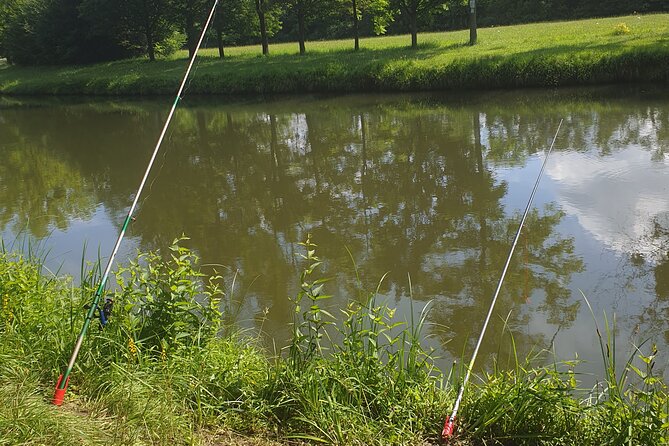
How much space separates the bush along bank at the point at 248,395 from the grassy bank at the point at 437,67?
1520 cm

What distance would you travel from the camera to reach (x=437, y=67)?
65.4 ft

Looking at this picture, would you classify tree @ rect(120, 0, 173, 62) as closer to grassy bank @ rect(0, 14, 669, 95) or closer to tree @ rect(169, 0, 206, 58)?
tree @ rect(169, 0, 206, 58)

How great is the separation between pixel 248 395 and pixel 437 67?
17530 mm

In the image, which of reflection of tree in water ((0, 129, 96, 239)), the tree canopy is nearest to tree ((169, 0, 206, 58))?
the tree canopy

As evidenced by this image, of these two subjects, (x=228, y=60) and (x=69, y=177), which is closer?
(x=69, y=177)

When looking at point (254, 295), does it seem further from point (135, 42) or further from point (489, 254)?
point (135, 42)

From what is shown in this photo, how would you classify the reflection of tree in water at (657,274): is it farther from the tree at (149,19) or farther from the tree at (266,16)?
the tree at (149,19)

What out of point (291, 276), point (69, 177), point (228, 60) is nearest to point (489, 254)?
point (291, 276)

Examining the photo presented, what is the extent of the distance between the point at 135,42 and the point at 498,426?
38.7 metres

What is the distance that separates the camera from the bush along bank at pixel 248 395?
318 cm

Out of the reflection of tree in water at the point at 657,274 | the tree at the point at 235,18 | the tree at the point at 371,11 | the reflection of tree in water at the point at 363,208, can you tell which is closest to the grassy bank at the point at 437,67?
the tree at the point at 371,11

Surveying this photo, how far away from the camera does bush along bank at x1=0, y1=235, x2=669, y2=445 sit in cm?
318

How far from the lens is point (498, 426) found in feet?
11.0

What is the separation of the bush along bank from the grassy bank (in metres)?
15.2
